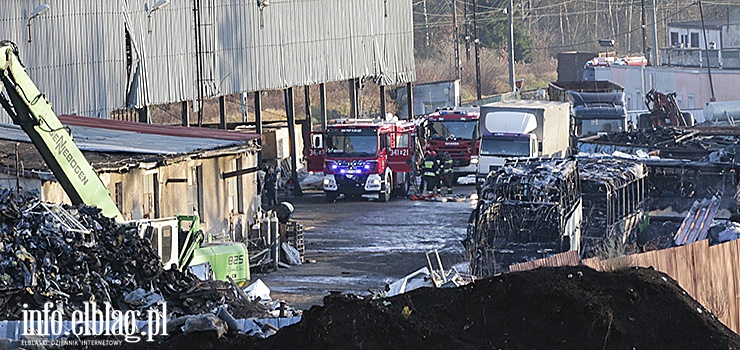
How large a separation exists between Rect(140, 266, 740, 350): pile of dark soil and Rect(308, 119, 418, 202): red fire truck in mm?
27235

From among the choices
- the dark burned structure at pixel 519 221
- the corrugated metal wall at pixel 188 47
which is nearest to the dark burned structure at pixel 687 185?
the dark burned structure at pixel 519 221

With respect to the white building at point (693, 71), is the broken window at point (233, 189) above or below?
below

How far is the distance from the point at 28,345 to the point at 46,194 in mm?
12229

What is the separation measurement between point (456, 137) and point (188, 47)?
11.2 metres

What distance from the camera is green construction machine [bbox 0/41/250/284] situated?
62.0ft

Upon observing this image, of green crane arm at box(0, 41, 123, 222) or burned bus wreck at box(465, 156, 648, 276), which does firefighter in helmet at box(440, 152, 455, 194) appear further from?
green crane arm at box(0, 41, 123, 222)

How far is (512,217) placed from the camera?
23.0 m

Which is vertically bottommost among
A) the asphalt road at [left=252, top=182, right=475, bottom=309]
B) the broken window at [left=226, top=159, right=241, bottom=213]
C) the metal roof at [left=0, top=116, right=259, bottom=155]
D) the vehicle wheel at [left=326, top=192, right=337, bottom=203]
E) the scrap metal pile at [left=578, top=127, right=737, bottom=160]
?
the asphalt road at [left=252, top=182, right=475, bottom=309]

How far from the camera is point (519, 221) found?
23.1 meters

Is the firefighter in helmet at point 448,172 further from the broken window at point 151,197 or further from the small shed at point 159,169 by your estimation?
the broken window at point 151,197

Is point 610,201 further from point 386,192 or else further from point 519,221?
point 386,192

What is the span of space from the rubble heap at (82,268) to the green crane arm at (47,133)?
1.25m

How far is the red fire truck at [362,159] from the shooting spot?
38.7 metres

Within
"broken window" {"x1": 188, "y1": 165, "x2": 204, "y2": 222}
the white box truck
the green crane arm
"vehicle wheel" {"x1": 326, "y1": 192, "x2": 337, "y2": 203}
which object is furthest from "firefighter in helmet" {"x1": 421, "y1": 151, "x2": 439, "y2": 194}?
the green crane arm
